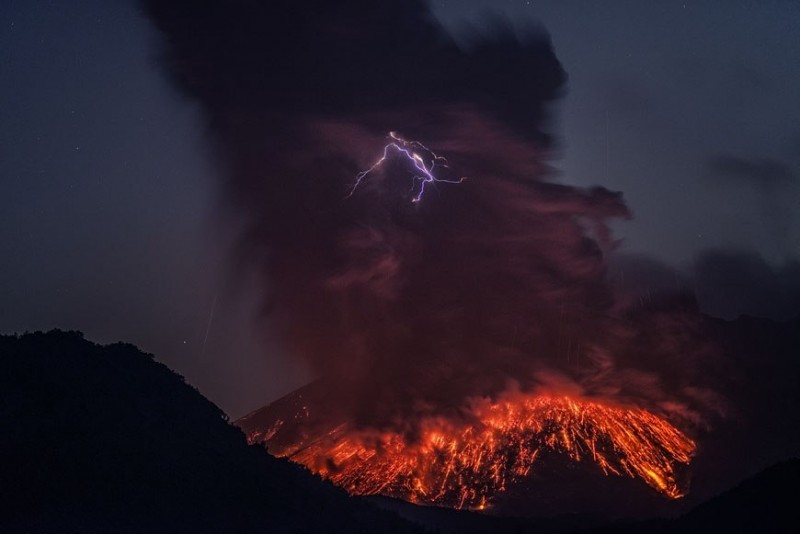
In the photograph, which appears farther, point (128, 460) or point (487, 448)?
point (487, 448)

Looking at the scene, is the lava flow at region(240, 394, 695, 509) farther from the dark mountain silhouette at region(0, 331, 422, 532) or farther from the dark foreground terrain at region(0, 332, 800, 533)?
the dark mountain silhouette at region(0, 331, 422, 532)

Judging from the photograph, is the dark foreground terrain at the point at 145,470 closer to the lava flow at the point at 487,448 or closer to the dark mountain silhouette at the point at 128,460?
the dark mountain silhouette at the point at 128,460

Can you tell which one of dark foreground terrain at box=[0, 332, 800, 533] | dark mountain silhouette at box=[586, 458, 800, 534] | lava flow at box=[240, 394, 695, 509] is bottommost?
dark mountain silhouette at box=[586, 458, 800, 534]

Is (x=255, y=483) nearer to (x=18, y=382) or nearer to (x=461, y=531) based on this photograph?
(x=18, y=382)

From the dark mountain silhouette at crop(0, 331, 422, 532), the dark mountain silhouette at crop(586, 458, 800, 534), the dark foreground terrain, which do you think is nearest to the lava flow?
the dark mountain silhouette at crop(586, 458, 800, 534)

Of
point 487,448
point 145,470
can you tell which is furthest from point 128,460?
point 487,448

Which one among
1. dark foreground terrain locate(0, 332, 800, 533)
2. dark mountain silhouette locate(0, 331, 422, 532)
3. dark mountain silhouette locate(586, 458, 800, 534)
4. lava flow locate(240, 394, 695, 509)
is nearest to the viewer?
dark mountain silhouette locate(0, 331, 422, 532)

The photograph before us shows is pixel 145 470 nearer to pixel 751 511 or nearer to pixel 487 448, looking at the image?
pixel 751 511
